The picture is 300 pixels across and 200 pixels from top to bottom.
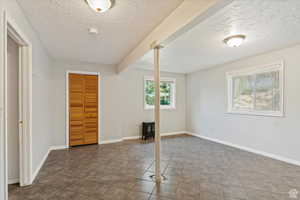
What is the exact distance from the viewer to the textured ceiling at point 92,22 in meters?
1.82

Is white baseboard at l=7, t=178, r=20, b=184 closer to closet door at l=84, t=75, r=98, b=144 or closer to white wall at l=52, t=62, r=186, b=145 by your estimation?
white wall at l=52, t=62, r=186, b=145

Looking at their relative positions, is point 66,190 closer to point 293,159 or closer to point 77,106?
point 77,106

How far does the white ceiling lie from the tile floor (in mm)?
2379

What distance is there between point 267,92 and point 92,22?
3.95 m

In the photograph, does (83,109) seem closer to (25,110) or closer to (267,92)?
(25,110)

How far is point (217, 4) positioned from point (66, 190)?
9.42ft

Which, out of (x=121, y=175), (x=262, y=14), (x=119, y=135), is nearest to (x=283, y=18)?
(x=262, y=14)

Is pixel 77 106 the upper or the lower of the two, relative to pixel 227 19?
lower

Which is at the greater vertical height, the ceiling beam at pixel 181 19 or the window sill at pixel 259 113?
the ceiling beam at pixel 181 19

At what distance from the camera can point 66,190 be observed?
6.98ft

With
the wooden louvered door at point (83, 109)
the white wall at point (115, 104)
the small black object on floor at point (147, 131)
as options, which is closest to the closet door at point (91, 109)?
the wooden louvered door at point (83, 109)

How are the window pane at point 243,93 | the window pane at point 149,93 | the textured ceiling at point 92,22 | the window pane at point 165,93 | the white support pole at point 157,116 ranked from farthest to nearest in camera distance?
the window pane at point 165,93, the window pane at point 149,93, the window pane at point 243,93, the white support pole at point 157,116, the textured ceiling at point 92,22

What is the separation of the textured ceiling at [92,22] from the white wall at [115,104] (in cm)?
107

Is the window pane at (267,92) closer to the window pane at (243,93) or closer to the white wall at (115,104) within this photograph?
the window pane at (243,93)
